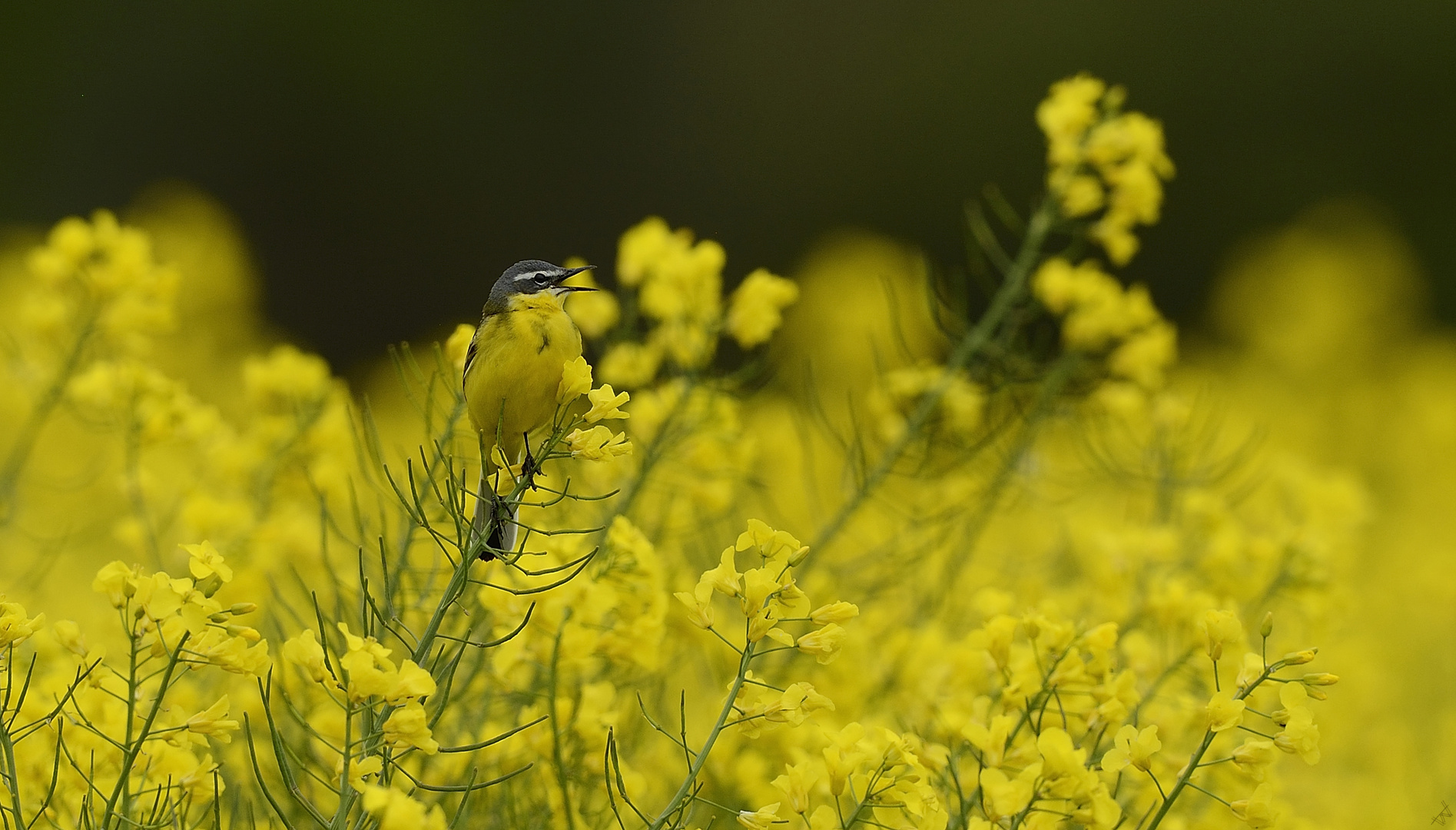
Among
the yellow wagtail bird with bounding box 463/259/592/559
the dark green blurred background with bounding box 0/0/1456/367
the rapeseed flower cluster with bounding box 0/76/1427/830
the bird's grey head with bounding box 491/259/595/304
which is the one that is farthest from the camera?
the dark green blurred background with bounding box 0/0/1456/367

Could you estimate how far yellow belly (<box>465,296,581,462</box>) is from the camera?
149 centimetres

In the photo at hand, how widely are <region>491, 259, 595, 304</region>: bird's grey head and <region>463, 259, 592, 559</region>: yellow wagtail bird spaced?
0.05m

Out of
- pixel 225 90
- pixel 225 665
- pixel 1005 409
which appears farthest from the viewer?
pixel 225 90

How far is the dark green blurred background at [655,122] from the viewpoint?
324 inches

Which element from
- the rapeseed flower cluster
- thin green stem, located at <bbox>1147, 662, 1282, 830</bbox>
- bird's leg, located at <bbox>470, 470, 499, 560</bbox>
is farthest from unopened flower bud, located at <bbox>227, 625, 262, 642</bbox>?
thin green stem, located at <bbox>1147, 662, 1282, 830</bbox>

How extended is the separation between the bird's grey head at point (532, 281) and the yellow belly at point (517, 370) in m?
0.10

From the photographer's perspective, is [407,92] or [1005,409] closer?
[1005,409]

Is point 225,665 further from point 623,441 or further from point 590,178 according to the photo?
point 590,178

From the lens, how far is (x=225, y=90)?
8562mm

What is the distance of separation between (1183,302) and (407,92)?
505cm

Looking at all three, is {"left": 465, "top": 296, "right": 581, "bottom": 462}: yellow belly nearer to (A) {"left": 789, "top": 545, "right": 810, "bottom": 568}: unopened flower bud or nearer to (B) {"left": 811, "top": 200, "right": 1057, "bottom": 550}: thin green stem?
(A) {"left": 789, "top": 545, "right": 810, "bottom": 568}: unopened flower bud

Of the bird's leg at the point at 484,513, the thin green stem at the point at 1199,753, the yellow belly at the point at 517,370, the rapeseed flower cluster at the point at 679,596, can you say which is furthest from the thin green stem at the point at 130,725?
the thin green stem at the point at 1199,753

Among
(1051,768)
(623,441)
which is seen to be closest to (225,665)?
(623,441)

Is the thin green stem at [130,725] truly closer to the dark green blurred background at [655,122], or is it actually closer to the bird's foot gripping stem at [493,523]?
the bird's foot gripping stem at [493,523]
